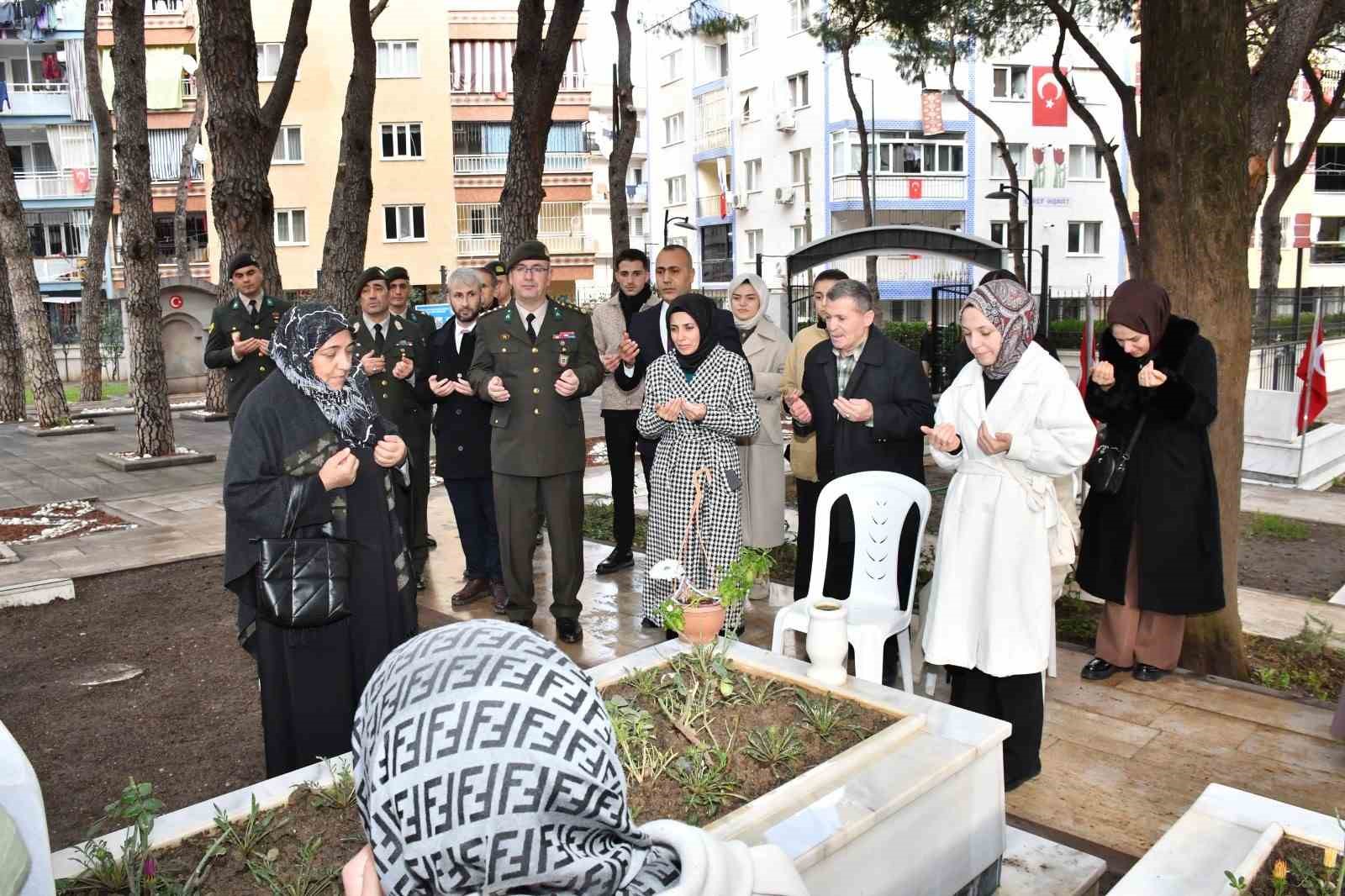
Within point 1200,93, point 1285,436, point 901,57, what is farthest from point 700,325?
point 901,57

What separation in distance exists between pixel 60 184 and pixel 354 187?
29.0m

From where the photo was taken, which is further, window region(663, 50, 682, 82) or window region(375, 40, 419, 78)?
window region(663, 50, 682, 82)

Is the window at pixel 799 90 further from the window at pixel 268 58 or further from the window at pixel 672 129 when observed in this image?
the window at pixel 268 58

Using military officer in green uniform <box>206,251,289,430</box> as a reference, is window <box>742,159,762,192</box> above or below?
above

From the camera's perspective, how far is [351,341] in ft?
12.1

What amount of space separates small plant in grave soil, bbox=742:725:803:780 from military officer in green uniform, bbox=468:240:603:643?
259 cm

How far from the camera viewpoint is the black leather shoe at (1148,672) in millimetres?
4770

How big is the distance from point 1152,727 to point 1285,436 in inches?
284

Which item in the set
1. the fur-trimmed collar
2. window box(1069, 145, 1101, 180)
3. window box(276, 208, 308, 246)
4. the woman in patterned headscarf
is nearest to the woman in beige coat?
the fur-trimmed collar

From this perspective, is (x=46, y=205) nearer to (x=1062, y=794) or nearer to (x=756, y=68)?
(x=756, y=68)

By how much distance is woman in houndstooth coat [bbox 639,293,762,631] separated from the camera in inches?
207

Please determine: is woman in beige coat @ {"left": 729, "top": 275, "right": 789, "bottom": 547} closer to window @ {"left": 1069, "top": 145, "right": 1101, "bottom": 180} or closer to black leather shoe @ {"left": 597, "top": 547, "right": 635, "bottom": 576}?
black leather shoe @ {"left": 597, "top": 547, "right": 635, "bottom": 576}

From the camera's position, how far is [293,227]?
34.8 metres

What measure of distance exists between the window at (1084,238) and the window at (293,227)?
2523 cm
